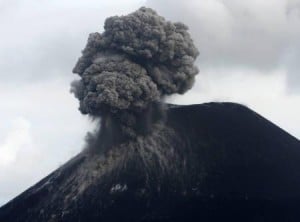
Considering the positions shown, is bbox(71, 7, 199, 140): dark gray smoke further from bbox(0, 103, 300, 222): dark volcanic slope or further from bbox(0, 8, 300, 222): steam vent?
bbox(0, 103, 300, 222): dark volcanic slope

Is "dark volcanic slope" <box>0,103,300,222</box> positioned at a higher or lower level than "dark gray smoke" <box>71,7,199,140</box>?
lower

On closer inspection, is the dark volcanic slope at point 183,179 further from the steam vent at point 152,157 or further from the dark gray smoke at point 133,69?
the dark gray smoke at point 133,69

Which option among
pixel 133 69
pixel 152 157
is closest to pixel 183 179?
pixel 152 157

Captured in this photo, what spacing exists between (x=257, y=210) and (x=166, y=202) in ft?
30.9

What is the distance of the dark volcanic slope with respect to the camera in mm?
95500

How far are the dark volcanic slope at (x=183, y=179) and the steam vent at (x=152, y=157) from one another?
0.11m

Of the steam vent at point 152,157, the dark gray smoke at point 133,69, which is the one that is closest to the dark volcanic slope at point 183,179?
the steam vent at point 152,157

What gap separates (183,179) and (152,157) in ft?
15.0

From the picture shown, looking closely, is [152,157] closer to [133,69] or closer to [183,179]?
[183,179]

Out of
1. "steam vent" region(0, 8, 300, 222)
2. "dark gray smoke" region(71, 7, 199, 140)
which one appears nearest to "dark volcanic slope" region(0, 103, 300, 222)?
"steam vent" region(0, 8, 300, 222)

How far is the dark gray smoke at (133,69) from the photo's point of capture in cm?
9525

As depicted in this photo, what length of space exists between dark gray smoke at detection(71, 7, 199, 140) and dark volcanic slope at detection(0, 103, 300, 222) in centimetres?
465

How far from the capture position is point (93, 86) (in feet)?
314

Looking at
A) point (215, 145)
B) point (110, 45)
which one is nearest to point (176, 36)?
point (110, 45)
